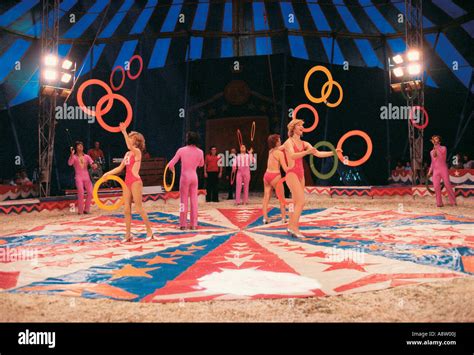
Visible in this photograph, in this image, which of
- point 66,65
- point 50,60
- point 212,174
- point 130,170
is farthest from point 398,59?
point 50,60

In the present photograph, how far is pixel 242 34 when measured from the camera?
47.9 feet

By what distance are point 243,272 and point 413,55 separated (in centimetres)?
959

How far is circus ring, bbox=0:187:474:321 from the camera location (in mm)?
2744

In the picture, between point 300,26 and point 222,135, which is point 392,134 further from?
point 222,135

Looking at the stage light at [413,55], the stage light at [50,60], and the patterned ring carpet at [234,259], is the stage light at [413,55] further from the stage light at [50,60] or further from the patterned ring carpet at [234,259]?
the stage light at [50,60]

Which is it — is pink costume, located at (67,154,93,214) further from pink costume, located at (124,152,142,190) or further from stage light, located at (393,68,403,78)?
stage light, located at (393,68,403,78)

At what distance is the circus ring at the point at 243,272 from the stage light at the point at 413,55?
5717 millimetres

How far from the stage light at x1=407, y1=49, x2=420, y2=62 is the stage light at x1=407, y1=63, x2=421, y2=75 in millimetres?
145

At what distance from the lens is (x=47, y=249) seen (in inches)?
197

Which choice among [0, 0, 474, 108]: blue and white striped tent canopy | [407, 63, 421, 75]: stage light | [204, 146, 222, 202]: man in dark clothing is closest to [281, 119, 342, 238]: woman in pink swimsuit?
[204, 146, 222, 202]: man in dark clothing

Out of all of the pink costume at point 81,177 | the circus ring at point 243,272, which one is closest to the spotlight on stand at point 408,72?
the circus ring at point 243,272
